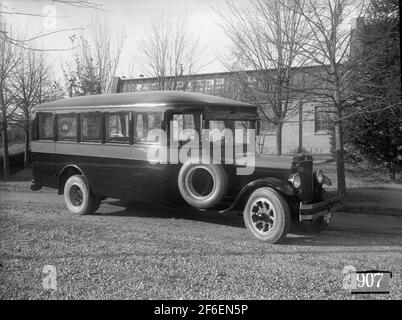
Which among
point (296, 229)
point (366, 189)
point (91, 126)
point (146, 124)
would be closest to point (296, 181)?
point (296, 229)

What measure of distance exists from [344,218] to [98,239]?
443 centimetres

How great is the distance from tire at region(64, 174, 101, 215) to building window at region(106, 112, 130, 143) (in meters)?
0.98

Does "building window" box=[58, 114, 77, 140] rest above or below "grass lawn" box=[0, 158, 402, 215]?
above

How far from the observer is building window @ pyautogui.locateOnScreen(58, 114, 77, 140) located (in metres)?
7.47

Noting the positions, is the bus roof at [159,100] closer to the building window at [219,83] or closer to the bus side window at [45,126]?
the bus side window at [45,126]

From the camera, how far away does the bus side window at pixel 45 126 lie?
7.85 m

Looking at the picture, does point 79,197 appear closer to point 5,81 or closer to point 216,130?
point 216,130

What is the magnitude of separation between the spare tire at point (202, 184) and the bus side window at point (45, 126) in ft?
9.76

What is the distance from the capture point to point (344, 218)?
7.85 metres

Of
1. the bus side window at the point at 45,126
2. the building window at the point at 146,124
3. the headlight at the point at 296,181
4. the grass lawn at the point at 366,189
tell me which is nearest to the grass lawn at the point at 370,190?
the grass lawn at the point at 366,189

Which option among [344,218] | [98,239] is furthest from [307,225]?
[98,239]

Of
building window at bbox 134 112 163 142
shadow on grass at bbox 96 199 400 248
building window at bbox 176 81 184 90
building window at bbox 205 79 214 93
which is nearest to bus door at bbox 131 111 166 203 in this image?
building window at bbox 134 112 163 142

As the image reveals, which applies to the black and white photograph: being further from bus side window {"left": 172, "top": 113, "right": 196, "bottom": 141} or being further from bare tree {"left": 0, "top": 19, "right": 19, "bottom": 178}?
bare tree {"left": 0, "top": 19, "right": 19, "bottom": 178}
